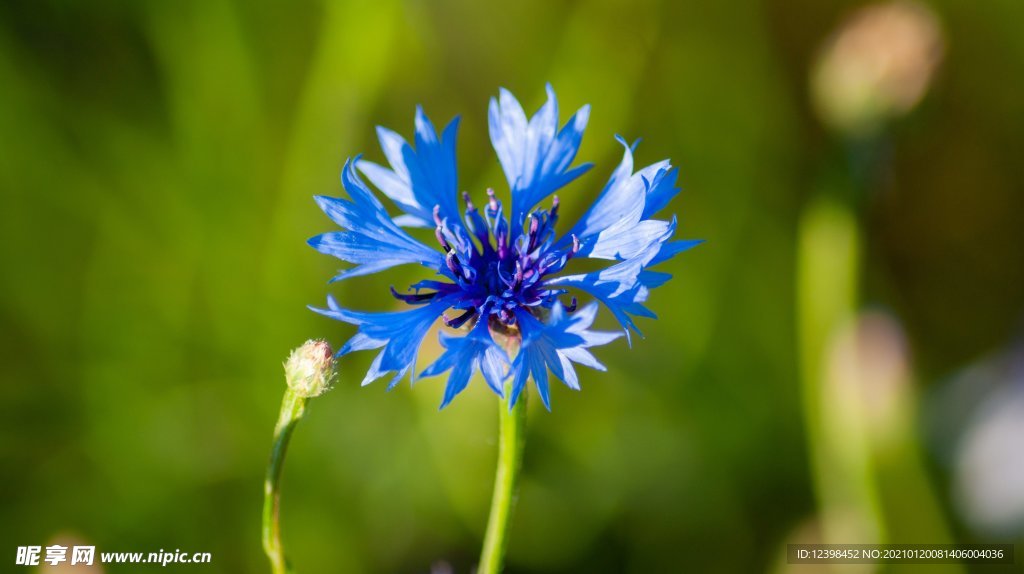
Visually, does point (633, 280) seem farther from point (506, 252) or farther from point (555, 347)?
point (506, 252)

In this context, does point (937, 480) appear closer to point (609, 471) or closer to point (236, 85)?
point (609, 471)

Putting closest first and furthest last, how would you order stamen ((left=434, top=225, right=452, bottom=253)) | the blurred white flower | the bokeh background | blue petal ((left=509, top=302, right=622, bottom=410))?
1. blue petal ((left=509, top=302, right=622, bottom=410))
2. stamen ((left=434, top=225, right=452, bottom=253))
3. the blurred white flower
4. the bokeh background

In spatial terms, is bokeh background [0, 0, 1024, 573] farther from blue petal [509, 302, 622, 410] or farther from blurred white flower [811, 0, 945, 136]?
blue petal [509, 302, 622, 410]

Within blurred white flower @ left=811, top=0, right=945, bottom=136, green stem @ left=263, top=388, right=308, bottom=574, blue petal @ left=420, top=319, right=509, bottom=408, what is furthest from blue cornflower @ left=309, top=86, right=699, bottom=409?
blurred white flower @ left=811, top=0, right=945, bottom=136

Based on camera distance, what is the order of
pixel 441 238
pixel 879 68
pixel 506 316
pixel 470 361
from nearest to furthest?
pixel 470 361
pixel 506 316
pixel 441 238
pixel 879 68

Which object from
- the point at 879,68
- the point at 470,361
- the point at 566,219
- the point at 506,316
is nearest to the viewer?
the point at 470,361

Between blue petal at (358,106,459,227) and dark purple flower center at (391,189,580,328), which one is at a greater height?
blue petal at (358,106,459,227)

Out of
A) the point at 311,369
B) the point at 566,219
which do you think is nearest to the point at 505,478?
the point at 311,369
